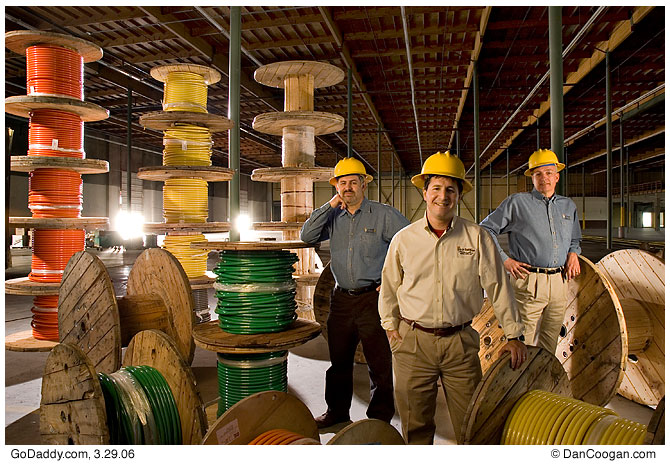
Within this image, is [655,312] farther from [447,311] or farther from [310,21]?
[310,21]

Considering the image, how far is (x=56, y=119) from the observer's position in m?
5.39

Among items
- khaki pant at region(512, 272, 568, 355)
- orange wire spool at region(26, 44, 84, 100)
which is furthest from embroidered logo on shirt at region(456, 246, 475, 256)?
orange wire spool at region(26, 44, 84, 100)

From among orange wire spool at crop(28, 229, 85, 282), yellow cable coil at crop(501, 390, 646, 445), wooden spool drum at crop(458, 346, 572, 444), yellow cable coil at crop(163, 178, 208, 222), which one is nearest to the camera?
yellow cable coil at crop(501, 390, 646, 445)

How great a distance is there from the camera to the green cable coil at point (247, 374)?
378cm

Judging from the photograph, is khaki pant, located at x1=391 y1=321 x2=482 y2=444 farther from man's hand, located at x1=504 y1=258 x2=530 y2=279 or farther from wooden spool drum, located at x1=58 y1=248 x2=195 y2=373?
wooden spool drum, located at x1=58 y1=248 x2=195 y2=373

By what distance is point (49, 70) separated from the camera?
5.28 metres

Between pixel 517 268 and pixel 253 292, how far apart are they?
217cm

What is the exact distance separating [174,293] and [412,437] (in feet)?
8.19

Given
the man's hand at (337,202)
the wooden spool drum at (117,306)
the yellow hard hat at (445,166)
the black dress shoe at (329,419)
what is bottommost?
the black dress shoe at (329,419)

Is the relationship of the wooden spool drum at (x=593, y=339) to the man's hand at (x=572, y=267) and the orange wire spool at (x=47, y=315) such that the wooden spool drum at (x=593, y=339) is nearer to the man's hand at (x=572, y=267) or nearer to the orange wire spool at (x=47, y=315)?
the man's hand at (x=572, y=267)

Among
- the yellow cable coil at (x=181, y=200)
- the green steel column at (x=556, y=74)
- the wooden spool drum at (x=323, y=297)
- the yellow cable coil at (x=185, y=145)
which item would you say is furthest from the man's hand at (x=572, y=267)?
the yellow cable coil at (x=181, y=200)

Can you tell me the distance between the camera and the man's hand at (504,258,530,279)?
378 centimetres

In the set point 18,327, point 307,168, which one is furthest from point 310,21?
point 18,327

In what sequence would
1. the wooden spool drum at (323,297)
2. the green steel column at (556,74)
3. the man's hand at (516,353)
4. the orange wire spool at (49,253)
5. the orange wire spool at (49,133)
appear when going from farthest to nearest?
the wooden spool drum at (323,297) < the orange wire spool at (49,253) < the orange wire spool at (49,133) < the green steel column at (556,74) < the man's hand at (516,353)
